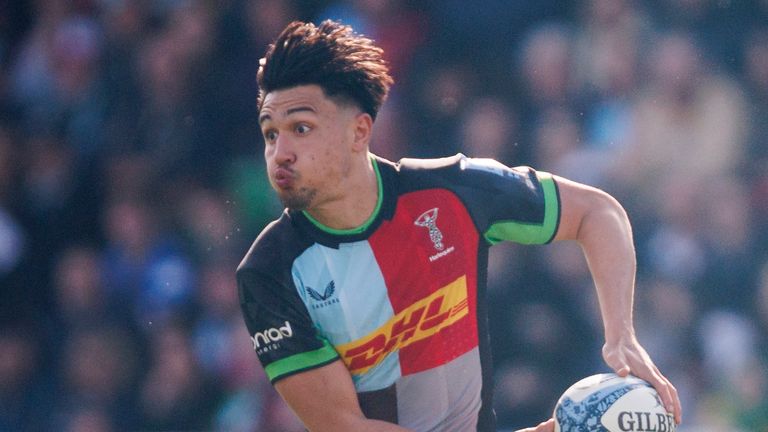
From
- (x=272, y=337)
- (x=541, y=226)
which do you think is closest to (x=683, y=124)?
(x=541, y=226)

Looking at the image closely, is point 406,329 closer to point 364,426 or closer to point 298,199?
point 364,426

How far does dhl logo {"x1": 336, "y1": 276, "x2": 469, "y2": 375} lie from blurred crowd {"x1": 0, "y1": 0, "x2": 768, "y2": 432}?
11.0ft

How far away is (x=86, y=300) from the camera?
8.90 metres

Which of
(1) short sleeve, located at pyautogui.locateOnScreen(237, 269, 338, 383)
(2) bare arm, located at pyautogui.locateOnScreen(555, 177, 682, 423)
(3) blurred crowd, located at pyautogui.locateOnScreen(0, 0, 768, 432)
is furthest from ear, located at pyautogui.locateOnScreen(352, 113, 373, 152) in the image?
(3) blurred crowd, located at pyautogui.locateOnScreen(0, 0, 768, 432)

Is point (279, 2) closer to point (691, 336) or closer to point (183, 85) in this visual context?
point (183, 85)

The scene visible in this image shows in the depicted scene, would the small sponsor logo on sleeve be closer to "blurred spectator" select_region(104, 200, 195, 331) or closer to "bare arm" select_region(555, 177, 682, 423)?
"bare arm" select_region(555, 177, 682, 423)

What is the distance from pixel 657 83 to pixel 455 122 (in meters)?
1.41

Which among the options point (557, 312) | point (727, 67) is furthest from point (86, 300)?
point (727, 67)

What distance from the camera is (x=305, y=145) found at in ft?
15.1

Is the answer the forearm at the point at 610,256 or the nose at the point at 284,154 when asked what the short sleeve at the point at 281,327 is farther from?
the forearm at the point at 610,256

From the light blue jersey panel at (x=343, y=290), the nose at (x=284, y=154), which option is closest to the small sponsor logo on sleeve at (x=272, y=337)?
the light blue jersey panel at (x=343, y=290)

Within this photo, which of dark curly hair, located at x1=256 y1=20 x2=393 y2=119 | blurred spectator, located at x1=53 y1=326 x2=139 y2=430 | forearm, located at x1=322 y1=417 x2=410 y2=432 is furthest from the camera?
blurred spectator, located at x1=53 y1=326 x2=139 y2=430

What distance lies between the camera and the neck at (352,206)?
187 inches

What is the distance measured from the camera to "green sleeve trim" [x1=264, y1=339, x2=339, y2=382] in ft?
15.3
